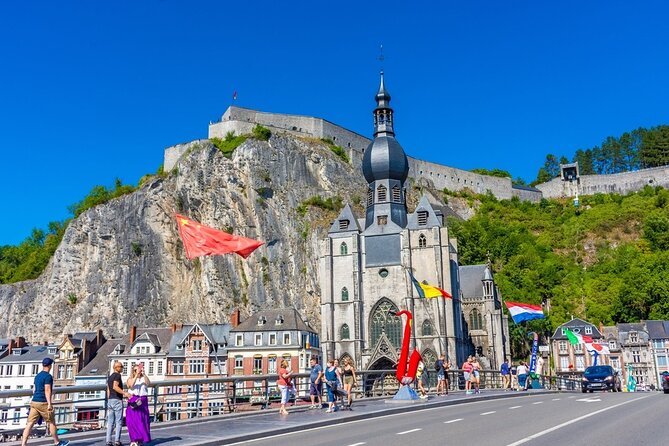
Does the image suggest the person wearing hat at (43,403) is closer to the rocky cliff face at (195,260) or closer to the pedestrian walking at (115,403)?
the pedestrian walking at (115,403)

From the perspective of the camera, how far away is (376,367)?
4438cm

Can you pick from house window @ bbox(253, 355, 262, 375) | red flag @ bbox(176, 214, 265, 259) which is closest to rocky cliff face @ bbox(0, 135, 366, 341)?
house window @ bbox(253, 355, 262, 375)

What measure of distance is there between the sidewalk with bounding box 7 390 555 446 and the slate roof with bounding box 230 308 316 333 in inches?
1309

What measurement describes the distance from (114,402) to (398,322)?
1401 inches

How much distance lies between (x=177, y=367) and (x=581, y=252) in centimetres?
5573

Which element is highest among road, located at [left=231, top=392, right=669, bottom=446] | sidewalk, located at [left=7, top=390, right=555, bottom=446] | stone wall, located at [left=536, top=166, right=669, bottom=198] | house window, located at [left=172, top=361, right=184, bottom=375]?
stone wall, located at [left=536, top=166, right=669, bottom=198]

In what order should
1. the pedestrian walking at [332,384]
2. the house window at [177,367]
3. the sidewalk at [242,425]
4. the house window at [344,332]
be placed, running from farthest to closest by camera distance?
the house window at [177,367] < the house window at [344,332] < the pedestrian walking at [332,384] < the sidewalk at [242,425]

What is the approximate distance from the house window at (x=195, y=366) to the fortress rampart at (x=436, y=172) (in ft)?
112

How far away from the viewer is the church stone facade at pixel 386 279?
148 ft

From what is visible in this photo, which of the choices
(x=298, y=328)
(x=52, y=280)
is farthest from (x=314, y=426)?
(x=52, y=280)

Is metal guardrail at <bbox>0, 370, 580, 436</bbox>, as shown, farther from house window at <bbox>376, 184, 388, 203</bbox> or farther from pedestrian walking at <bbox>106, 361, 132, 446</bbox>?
house window at <bbox>376, 184, 388, 203</bbox>

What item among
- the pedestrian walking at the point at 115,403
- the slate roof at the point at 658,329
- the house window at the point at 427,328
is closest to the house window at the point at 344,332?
the house window at the point at 427,328

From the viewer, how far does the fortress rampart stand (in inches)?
3221

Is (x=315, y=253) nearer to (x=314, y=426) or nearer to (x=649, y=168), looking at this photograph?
(x=314, y=426)
